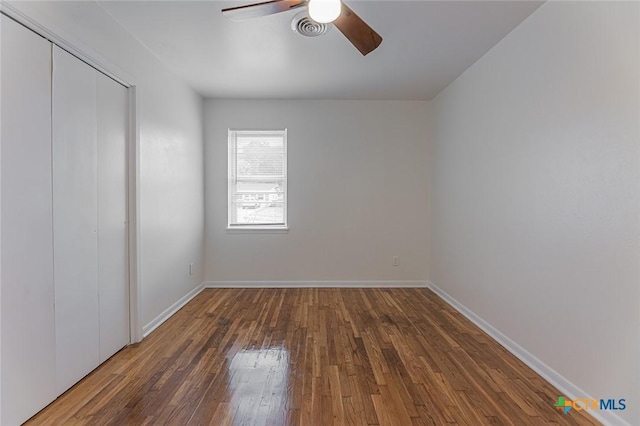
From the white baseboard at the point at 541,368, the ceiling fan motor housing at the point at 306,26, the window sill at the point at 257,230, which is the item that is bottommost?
the white baseboard at the point at 541,368

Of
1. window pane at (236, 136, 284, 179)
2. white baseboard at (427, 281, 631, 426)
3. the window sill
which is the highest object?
window pane at (236, 136, 284, 179)

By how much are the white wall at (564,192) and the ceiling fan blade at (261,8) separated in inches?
66.8

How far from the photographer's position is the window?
179 inches

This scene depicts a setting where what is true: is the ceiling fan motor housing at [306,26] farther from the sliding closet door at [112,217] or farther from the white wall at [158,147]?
the sliding closet door at [112,217]

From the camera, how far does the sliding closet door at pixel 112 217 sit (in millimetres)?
2371

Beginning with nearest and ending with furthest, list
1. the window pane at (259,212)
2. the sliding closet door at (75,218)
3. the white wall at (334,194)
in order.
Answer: the sliding closet door at (75,218) < the white wall at (334,194) < the window pane at (259,212)

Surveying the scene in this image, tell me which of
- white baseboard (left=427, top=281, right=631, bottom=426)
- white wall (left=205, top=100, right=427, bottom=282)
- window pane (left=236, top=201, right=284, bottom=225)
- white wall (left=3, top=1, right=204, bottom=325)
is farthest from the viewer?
window pane (left=236, top=201, right=284, bottom=225)

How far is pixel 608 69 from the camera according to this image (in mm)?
1763

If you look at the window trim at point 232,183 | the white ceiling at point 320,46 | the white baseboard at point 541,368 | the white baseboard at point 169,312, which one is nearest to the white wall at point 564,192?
the white baseboard at point 541,368

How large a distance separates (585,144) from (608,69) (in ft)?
1.33

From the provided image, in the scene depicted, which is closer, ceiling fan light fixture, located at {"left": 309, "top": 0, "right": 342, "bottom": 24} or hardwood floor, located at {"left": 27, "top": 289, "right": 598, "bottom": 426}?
ceiling fan light fixture, located at {"left": 309, "top": 0, "right": 342, "bottom": 24}

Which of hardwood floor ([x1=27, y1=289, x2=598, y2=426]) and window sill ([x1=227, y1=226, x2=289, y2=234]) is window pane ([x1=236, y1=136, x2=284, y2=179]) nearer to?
window sill ([x1=227, y1=226, x2=289, y2=234])

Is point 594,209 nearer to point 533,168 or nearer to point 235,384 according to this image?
point 533,168

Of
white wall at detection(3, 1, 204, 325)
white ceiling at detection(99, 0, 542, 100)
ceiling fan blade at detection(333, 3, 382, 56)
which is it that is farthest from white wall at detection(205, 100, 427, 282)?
ceiling fan blade at detection(333, 3, 382, 56)
